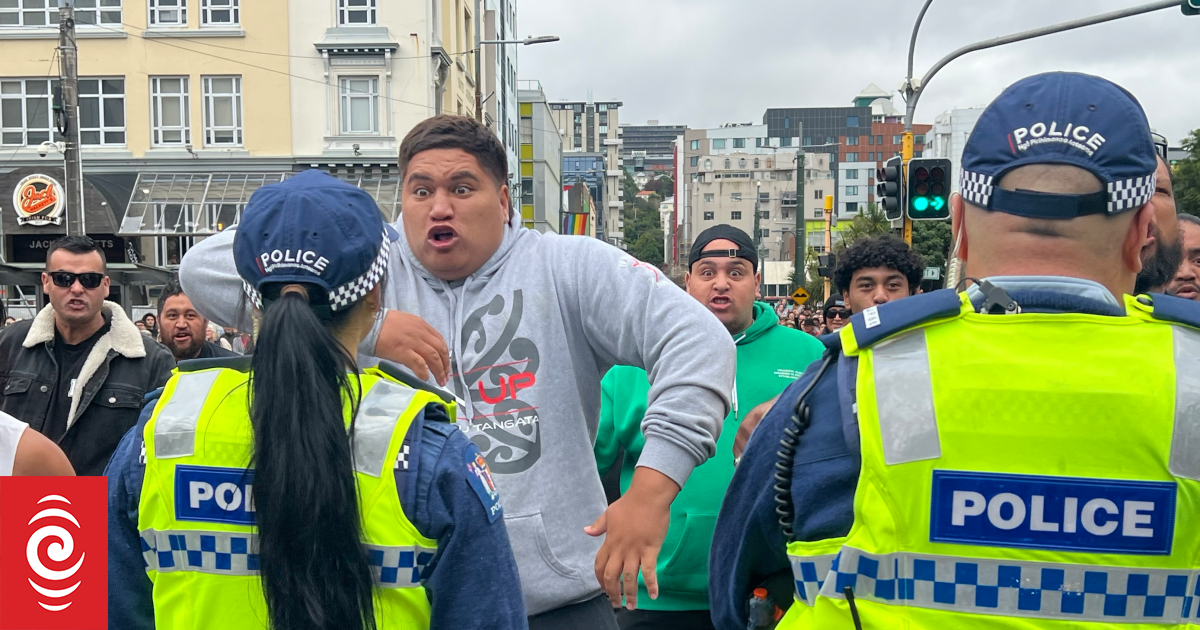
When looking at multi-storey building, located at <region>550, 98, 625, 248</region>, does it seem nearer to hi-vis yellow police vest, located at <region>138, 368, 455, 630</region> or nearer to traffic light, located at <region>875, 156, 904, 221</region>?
traffic light, located at <region>875, 156, 904, 221</region>

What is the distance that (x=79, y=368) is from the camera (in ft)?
20.3

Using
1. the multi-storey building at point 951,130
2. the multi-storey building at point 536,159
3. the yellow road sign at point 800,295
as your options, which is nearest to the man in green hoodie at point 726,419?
the yellow road sign at point 800,295

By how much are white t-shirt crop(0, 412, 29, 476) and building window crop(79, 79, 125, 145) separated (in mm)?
34155

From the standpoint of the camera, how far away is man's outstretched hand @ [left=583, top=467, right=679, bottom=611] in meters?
2.57

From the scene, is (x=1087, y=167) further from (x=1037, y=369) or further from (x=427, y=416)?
(x=427, y=416)

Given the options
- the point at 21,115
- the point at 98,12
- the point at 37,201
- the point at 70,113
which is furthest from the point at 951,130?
the point at 70,113

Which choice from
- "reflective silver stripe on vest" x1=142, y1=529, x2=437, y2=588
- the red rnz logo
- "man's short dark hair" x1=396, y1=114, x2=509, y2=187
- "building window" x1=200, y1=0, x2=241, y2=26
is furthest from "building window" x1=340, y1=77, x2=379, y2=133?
"reflective silver stripe on vest" x1=142, y1=529, x2=437, y2=588

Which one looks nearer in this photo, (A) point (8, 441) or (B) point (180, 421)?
(B) point (180, 421)

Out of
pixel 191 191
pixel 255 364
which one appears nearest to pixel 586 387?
pixel 255 364

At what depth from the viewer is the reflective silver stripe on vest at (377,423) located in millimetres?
2078

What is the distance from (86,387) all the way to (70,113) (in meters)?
12.5

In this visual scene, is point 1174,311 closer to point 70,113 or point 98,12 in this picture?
point 70,113

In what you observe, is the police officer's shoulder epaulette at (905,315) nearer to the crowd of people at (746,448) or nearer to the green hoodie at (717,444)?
the crowd of people at (746,448)

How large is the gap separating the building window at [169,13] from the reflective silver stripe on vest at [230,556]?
36.0 meters
